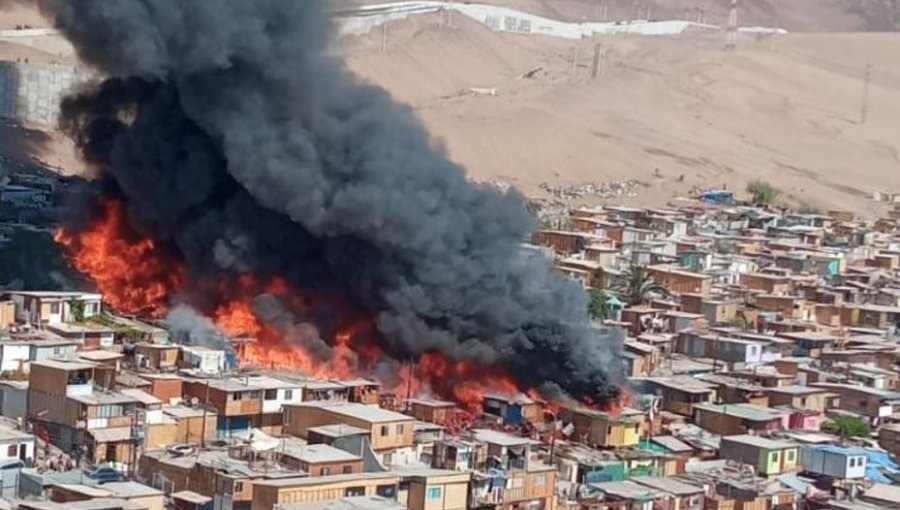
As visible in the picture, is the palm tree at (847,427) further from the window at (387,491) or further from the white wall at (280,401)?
the window at (387,491)

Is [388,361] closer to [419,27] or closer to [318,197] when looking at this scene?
[318,197]

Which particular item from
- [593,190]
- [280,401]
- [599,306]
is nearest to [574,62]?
[593,190]

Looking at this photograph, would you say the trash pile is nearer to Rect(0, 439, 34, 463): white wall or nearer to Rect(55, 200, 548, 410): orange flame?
Rect(55, 200, 548, 410): orange flame

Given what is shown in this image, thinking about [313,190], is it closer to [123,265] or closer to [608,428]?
[123,265]

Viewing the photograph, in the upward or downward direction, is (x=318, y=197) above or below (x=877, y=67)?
below

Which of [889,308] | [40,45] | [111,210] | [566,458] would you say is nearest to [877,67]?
[40,45]

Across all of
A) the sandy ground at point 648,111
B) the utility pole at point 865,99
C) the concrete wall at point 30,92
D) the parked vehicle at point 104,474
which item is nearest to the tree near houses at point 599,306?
the parked vehicle at point 104,474
